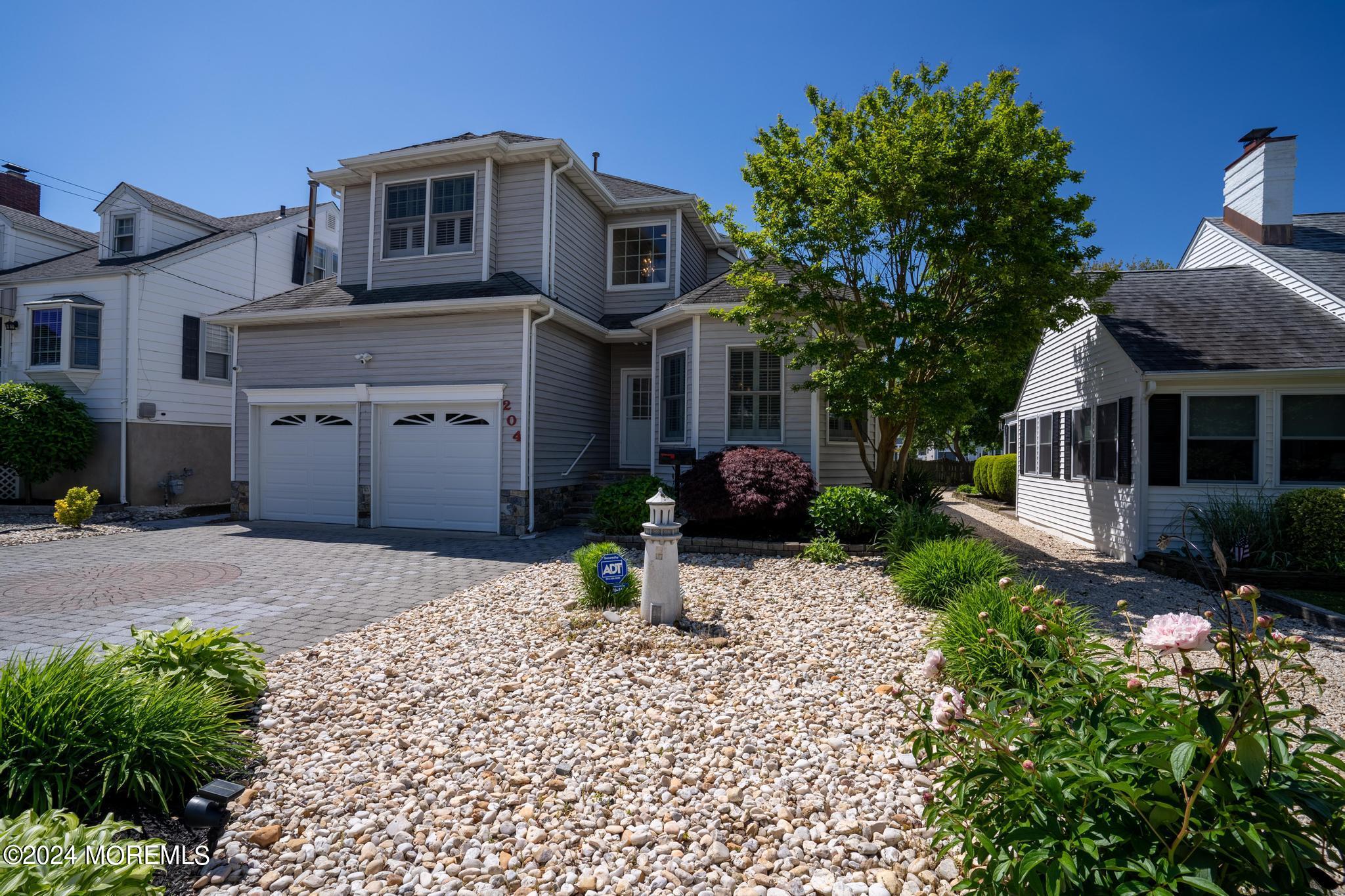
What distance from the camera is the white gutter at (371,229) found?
11.9 meters

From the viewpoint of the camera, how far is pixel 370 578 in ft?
24.2

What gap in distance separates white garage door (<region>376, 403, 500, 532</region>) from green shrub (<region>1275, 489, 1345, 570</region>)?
10.8 metres

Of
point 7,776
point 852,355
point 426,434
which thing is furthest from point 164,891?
point 426,434

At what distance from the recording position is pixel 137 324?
539 inches

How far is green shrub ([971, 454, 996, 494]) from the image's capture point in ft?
60.8

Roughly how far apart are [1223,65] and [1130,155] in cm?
190

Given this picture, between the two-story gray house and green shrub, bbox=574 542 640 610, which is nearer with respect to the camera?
green shrub, bbox=574 542 640 610

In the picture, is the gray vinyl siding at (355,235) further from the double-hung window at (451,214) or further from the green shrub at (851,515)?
the green shrub at (851,515)

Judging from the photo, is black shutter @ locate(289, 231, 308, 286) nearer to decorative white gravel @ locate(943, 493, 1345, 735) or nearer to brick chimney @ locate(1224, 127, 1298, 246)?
decorative white gravel @ locate(943, 493, 1345, 735)

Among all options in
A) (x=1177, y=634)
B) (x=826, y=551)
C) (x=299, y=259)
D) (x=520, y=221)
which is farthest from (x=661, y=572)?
(x=299, y=259)

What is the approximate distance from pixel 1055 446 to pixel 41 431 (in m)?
19.9

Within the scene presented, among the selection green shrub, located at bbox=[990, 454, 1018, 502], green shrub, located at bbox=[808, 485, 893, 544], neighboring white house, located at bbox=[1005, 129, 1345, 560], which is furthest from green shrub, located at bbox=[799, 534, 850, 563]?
green shrub, located at bbox=[990, 454, 1018, 502]

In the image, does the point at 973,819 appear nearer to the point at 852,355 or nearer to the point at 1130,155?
the point at 852,355

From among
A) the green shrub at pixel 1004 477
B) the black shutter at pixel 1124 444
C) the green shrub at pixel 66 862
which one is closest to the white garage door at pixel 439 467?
the green shrub at pixel 66 862
